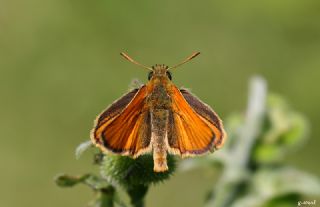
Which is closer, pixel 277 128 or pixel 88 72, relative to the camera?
pixel 277 128

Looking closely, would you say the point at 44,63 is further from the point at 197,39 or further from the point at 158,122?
the point at 158,122

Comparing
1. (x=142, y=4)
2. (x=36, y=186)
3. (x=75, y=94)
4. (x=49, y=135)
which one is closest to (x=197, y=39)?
(x=142, y=4)

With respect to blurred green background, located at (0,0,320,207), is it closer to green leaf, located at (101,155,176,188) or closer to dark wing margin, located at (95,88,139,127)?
green leaf, located at (101,155,176,188)

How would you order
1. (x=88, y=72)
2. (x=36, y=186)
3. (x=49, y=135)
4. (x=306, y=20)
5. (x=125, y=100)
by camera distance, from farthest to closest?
(x=306, y=20) → (x=88, y=72) → (x=49, y=135) → (x=36, y=186) → (x=125, y=100)

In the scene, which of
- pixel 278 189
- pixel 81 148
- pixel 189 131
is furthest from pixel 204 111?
pixel 278 189

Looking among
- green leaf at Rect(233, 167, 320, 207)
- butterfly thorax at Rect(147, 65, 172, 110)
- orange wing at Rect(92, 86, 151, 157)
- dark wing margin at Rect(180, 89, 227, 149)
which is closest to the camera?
orange wing at Rect(92, 86, 151, 157)

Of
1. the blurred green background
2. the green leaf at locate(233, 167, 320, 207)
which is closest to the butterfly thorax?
the green leaf at locate(233, 167, 320, 207)

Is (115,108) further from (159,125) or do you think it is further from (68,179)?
(68,179)

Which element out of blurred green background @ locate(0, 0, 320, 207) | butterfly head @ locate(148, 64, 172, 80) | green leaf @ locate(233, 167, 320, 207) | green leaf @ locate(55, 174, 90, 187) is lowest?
green leaf @ locate(55, 174, 90, 187)
